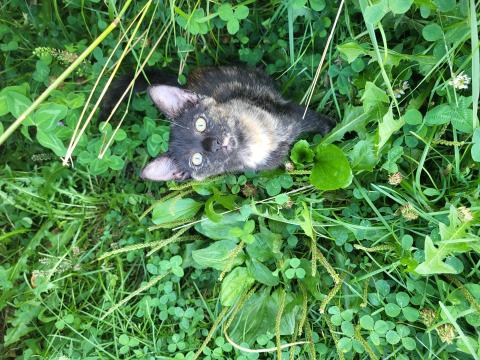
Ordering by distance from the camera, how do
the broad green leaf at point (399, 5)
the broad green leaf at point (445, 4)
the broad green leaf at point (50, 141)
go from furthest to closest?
the broad green leaf at point (50, 141)
the broad green leaf at point (445, 4)
the broad green leaf at point (399, 5)

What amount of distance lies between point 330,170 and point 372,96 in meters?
0.47

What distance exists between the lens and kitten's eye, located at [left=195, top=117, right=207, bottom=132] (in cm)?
298

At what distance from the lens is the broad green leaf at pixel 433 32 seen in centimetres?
254

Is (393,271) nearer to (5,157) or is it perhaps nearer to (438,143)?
(438,143)

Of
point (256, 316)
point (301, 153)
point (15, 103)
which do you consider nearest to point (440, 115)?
point (301, 153)

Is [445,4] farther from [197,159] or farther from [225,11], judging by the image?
[197,159]

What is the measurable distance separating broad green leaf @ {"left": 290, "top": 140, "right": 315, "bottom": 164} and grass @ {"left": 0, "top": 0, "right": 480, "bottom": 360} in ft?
0.04

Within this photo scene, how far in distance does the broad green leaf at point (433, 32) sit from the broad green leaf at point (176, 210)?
5.58 feet

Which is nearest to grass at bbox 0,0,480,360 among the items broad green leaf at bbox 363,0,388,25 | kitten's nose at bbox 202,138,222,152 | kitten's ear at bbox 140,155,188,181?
broad green leaf at bbox 363,0,388,25

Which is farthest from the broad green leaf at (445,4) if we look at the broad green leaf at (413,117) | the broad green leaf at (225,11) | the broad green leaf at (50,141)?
the broad green leaf at (50,141)

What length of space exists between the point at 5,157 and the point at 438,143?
3.07 meters

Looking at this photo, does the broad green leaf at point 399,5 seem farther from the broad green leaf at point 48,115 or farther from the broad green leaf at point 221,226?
the broad green leaf at point 48,115

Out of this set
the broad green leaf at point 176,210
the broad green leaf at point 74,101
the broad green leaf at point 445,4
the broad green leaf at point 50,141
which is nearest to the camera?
the broad green leaf at point 445,4

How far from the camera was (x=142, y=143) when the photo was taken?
3.48m
